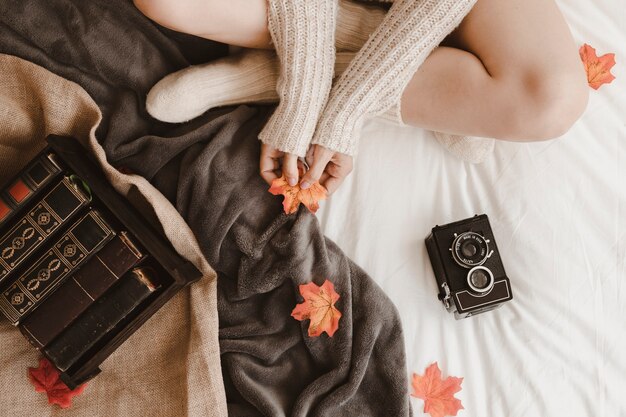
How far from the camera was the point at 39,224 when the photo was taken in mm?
882

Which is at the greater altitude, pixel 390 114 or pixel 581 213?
pixel 390 114

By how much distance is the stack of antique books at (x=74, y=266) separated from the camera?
34.3 inches

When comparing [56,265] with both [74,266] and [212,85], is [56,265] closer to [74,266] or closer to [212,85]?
[74,266]

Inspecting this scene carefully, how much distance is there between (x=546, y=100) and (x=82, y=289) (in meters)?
0.76

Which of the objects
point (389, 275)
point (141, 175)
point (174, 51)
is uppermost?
point (174, 51)

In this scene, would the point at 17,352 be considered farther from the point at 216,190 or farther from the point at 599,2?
the point at 599,2

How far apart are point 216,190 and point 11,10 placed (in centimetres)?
45

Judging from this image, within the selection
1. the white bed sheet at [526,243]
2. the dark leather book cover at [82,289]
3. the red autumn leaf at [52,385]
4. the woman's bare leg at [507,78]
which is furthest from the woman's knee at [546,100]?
the red autumn leaf at [52,385]

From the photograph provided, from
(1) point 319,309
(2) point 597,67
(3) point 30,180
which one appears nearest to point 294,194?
(1) point 319,309

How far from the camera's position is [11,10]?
3.19 ft

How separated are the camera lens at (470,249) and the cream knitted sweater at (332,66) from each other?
0.76ft

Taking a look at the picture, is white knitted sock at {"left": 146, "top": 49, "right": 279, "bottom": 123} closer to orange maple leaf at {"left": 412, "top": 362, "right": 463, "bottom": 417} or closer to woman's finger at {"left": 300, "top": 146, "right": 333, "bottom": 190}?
woman's finger at {"left": 300, "top": 146, "right": 333, "bottom": 190}

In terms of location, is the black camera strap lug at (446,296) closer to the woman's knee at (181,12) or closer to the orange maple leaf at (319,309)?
the orange maple leaf at (319,309)

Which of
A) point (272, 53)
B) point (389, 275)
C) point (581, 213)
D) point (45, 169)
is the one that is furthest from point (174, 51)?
point (581, 213)
